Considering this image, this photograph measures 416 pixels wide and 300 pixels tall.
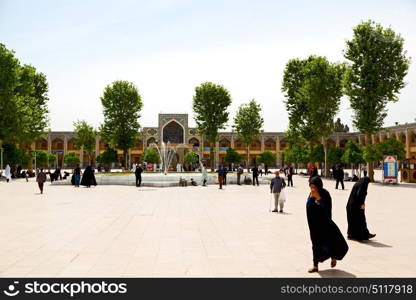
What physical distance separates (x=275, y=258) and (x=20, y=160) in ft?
121

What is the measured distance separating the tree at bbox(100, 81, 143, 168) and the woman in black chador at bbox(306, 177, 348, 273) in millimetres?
41719

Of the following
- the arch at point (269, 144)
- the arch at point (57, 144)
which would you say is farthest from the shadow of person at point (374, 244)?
the arch at point (57, 144)

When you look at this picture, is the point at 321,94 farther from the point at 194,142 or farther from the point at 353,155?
the point at 194,142

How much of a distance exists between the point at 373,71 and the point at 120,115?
1078 inches

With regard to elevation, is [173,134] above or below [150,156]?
above

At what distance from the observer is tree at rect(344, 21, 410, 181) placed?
30.0 m

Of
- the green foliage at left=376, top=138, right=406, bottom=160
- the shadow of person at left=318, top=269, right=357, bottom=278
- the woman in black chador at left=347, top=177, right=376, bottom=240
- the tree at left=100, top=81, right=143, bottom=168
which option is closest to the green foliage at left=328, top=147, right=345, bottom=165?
the green foliage at left=376, top=138, right=406, bottom=160

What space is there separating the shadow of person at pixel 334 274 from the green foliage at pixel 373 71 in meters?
26.3

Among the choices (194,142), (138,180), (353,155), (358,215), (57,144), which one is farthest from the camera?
(57,144)

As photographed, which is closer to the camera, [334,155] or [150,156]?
[334,155]

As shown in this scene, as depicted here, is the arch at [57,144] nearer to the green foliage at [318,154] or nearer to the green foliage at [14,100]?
the green foliage at [14,100]

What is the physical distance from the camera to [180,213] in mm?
13297

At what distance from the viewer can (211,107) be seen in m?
49.0

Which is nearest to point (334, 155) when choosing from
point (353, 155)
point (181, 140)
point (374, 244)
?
point (353, 155)
